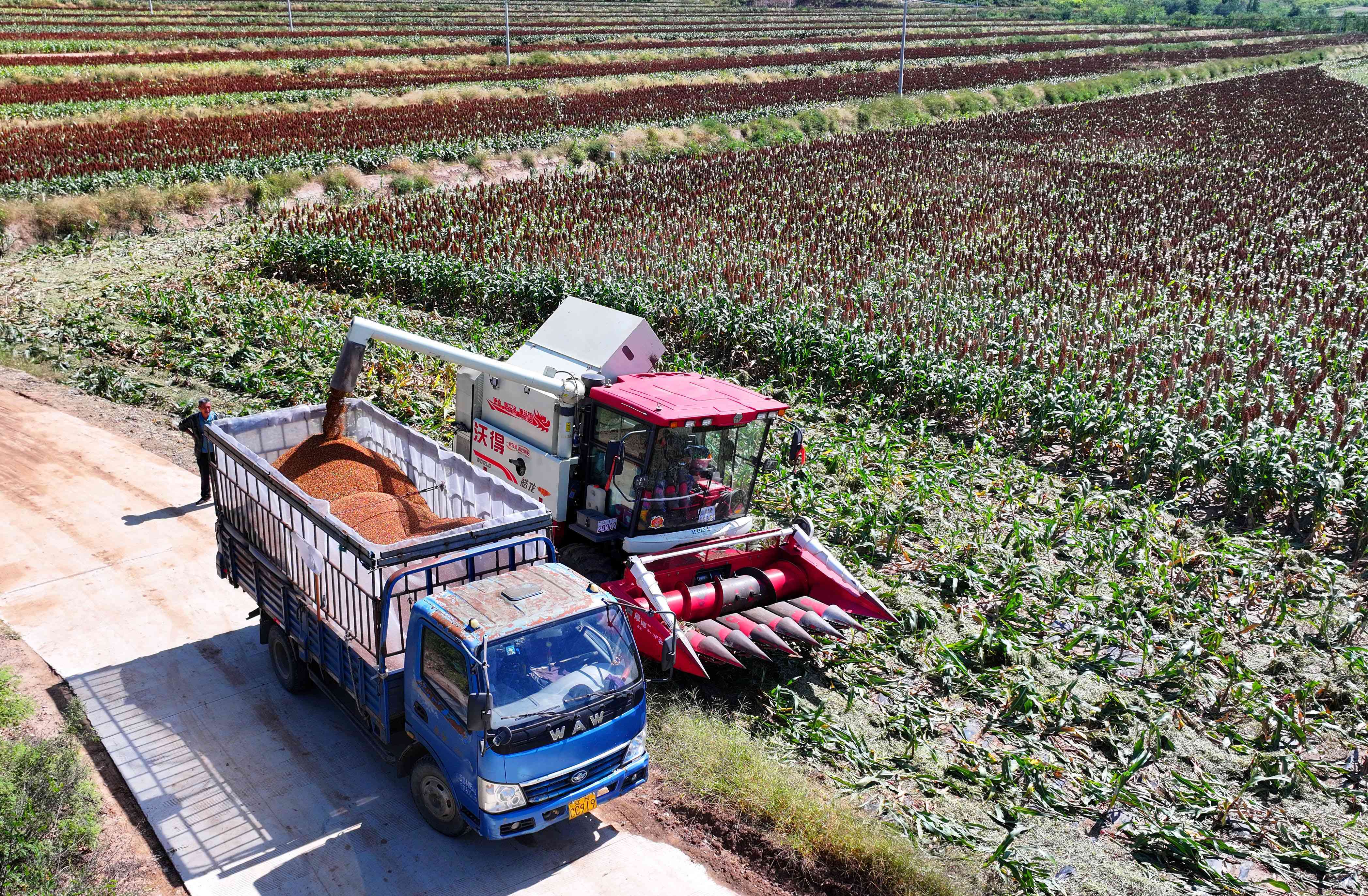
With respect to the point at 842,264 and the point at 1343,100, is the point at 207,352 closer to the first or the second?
the point at 842,264

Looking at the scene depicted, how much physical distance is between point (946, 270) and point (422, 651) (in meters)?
17.7

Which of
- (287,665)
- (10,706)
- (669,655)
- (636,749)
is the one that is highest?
(669,655)

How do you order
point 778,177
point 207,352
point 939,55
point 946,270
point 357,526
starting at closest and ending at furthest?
point 357,526 → point 207,352 → point 946,270 → point 778,177 → point 939,55

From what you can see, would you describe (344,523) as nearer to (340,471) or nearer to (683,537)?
(340,471)

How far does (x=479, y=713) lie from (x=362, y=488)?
13.0 feet

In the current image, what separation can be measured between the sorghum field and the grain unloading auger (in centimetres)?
64

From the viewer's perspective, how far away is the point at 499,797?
726 cm

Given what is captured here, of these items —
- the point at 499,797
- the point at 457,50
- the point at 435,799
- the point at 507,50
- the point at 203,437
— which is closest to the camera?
the point at 499,797

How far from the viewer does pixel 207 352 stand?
738 inches

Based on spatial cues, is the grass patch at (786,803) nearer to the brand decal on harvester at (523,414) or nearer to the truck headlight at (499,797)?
the truck headlight at (499,797)

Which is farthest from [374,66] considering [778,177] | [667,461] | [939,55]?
[667,461]

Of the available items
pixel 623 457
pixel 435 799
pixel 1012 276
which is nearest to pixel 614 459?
pixel 623 457

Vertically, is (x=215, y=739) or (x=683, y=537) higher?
(x=683, y=537)

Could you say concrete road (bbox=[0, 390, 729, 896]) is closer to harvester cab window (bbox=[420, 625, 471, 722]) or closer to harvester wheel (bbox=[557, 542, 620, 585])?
harvester cab window (bbox=[420, 625, 471, 722])
